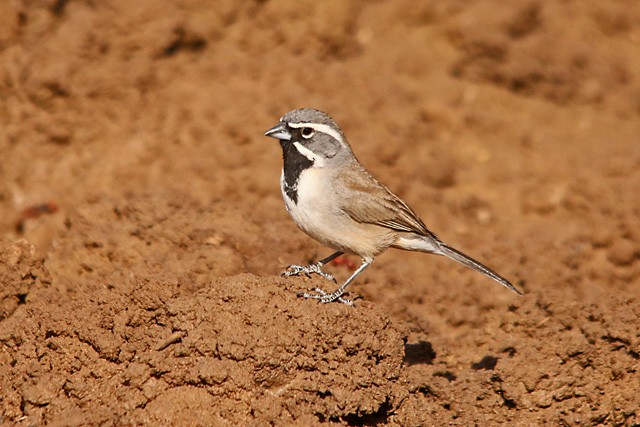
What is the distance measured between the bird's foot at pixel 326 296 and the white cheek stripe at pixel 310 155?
1.32 meters

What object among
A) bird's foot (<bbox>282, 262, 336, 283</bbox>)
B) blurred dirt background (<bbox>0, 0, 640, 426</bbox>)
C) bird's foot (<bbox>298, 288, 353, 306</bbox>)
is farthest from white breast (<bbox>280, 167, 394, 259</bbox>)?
bird's foot (<bbox>298, 288, 353, 306</bbox>)

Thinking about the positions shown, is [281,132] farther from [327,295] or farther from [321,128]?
[327,295]

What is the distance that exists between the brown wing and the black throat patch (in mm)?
345

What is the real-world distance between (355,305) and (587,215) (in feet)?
17.1

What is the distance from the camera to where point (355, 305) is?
604cm

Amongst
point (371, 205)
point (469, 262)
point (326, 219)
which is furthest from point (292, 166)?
point (469, 262)

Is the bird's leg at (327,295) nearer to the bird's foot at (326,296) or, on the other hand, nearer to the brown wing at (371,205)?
the bird's foot at (326,296)

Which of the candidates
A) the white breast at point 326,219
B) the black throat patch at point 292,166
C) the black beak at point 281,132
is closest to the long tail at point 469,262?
the white breast at point 326,219

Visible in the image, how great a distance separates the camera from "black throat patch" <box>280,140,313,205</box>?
6.75 m

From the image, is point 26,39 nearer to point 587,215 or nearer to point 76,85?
point 76,85

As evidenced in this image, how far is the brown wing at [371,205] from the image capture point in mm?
6863

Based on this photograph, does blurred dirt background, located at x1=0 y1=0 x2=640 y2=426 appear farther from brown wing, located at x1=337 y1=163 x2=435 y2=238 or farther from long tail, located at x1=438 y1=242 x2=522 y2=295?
brown wing, located at x1=337 y1=163 x2=435 y2=238

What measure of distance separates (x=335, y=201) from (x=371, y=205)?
1.19ft

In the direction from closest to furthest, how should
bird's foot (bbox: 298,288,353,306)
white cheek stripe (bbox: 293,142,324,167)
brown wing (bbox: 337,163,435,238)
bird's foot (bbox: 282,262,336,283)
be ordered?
1. bird's foot (bbox: 298,288,353,306)
2. bird's foot (bbox: 282,262,336,283)
3. brown wing (bbox: 337,163,435,238)
4. white cheek stripe (bbox: 293,142,324,167)
